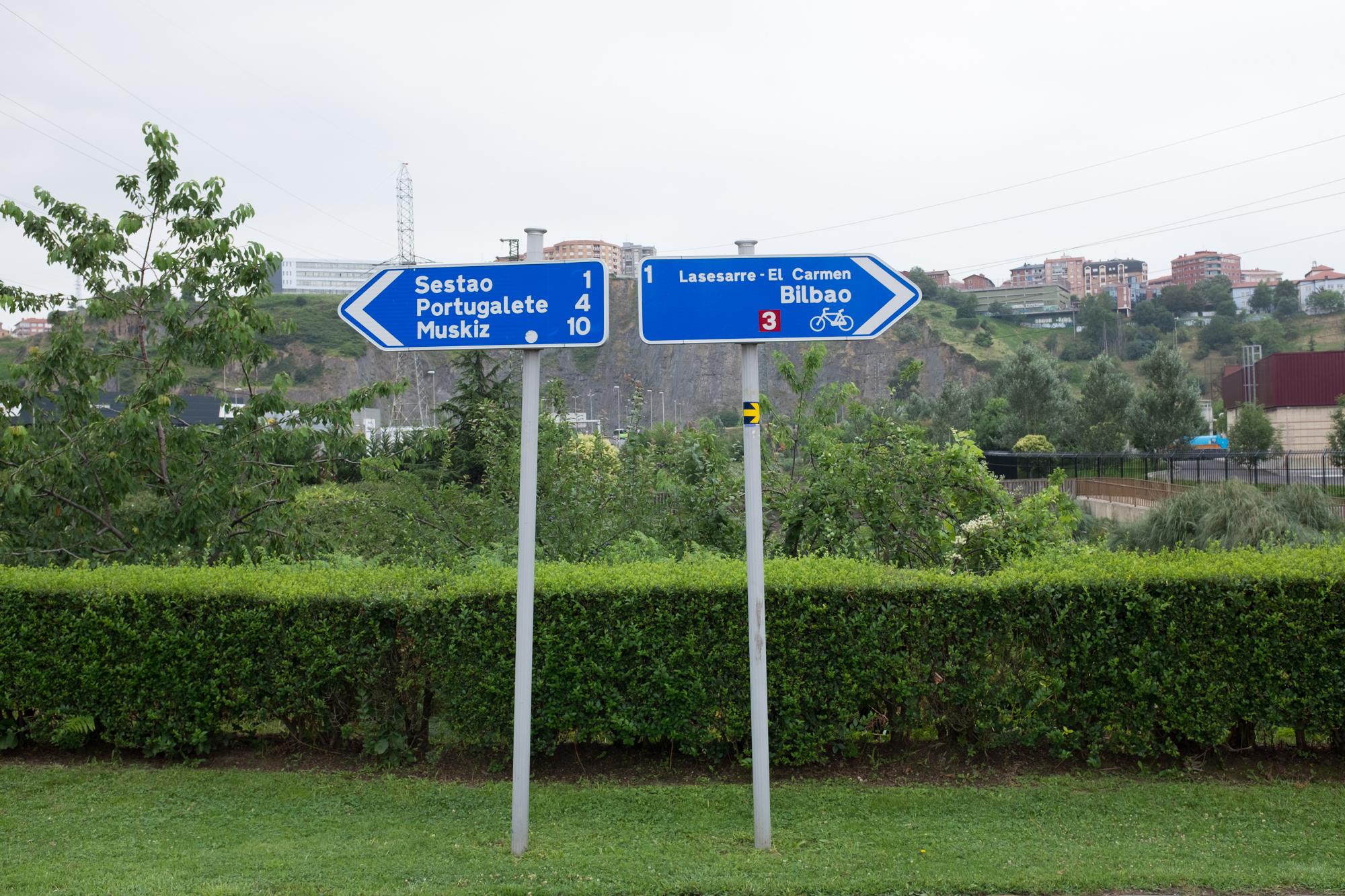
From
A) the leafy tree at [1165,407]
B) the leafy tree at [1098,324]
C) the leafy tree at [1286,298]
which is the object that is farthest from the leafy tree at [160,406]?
the leafy tree at [1286,298]

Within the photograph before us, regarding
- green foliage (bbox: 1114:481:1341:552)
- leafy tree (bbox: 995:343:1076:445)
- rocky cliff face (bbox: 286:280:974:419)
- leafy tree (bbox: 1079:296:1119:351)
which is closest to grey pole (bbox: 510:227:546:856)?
green foliage (bbox: 1114:481:1341:552)

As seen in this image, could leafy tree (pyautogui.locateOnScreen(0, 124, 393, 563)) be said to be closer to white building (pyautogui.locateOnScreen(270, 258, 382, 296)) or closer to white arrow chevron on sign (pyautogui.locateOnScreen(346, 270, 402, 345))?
white arrow chevron on sign (pyautogui.locateOnScreen(346, 270, 402, 345))

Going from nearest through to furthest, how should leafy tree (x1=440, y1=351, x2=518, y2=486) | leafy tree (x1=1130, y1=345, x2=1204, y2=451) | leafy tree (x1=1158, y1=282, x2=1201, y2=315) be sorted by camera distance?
leafy tree (x1=440, y1=351, x2=518, y2=486) → leafy tree (x1=1130, y1=345, x2=1204, y2=451) → leafy tree (x1=1158, y1=282, x2=1201, y2=315)

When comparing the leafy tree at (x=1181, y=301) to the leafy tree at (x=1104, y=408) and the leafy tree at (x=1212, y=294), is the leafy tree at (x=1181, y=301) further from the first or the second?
the leafy tree at (x=1104, y=408)

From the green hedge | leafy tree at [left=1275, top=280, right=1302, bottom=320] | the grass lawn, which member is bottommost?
the grass lawn

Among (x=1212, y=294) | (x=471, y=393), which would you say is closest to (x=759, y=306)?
(x=471, y=393)

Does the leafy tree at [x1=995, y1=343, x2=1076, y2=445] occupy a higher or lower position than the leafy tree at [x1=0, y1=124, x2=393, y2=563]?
higher

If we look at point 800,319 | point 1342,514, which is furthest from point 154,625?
point 1342,514

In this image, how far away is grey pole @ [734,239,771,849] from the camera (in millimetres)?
4191

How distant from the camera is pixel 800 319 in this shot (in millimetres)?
4250

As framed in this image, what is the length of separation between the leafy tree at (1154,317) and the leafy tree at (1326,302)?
54.3 feet

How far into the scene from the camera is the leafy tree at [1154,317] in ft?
438

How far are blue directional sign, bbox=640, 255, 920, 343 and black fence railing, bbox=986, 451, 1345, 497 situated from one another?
27083mm

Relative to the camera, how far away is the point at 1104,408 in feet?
165
